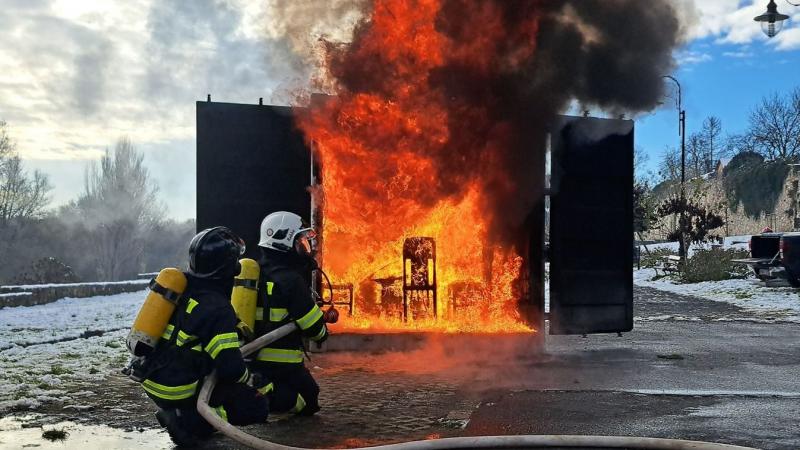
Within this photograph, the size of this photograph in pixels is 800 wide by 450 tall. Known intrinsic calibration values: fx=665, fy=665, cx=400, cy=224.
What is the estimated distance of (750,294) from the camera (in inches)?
697

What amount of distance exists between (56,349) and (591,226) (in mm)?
7779

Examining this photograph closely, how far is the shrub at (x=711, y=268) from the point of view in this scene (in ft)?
71.0

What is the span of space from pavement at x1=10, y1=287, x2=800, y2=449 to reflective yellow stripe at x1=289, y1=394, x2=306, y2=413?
3.2 inches

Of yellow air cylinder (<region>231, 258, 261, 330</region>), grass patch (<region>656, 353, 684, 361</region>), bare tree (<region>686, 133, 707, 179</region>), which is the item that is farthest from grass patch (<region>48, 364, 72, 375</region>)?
bare tree (<region>686, 133, 707, 179</region>)

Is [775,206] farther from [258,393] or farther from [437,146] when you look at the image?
[258,393]

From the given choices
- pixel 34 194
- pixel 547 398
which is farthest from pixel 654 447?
pixel 34 194

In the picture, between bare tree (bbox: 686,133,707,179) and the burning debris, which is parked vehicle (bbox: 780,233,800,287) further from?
bare tree (bbox: 686,133,707,179)

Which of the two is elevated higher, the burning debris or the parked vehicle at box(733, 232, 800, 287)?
the burning debris

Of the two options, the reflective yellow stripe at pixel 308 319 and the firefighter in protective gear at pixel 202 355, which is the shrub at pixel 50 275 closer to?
the reflective yellow stripe at pixel 308 319

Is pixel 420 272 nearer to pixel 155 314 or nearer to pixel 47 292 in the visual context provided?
pixel 155 314

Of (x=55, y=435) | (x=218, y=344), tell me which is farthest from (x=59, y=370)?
(x=218, y=344)

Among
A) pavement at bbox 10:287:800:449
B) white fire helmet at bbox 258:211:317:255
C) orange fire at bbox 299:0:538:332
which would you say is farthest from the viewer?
orange fire at bbox 299:0:538:332

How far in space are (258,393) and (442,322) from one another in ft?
16.7

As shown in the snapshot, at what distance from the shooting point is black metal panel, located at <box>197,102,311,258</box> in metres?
8.65
